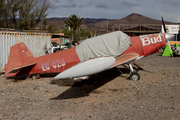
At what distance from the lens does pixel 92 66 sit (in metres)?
5.16

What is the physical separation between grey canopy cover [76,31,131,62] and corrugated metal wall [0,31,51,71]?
4.50 metres

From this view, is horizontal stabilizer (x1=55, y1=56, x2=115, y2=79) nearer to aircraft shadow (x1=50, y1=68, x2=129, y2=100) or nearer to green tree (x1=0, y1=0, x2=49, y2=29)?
aircraft shadow (x1=50, y1=68, x2=129, y2=100)

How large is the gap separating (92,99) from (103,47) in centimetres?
277

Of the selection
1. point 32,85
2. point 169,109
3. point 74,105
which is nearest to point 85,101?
point 74,105

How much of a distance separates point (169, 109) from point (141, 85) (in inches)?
96.0

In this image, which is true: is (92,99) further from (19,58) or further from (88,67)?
(19,58)

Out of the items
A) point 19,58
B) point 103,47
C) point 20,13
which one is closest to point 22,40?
point 19,58

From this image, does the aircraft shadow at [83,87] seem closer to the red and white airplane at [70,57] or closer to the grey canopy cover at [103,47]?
the red and white airplane at [70,57]

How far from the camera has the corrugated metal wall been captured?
387 inches

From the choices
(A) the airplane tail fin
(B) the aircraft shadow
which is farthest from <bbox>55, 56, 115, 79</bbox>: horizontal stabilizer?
(A) the airplane tail fin

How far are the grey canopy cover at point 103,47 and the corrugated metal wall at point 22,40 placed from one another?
450cm

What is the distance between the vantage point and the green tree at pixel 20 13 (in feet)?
77.1

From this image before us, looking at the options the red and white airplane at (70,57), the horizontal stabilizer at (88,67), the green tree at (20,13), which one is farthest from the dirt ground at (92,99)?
the green tree at (20,13)

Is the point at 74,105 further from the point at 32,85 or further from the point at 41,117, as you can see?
the point at 32,85
